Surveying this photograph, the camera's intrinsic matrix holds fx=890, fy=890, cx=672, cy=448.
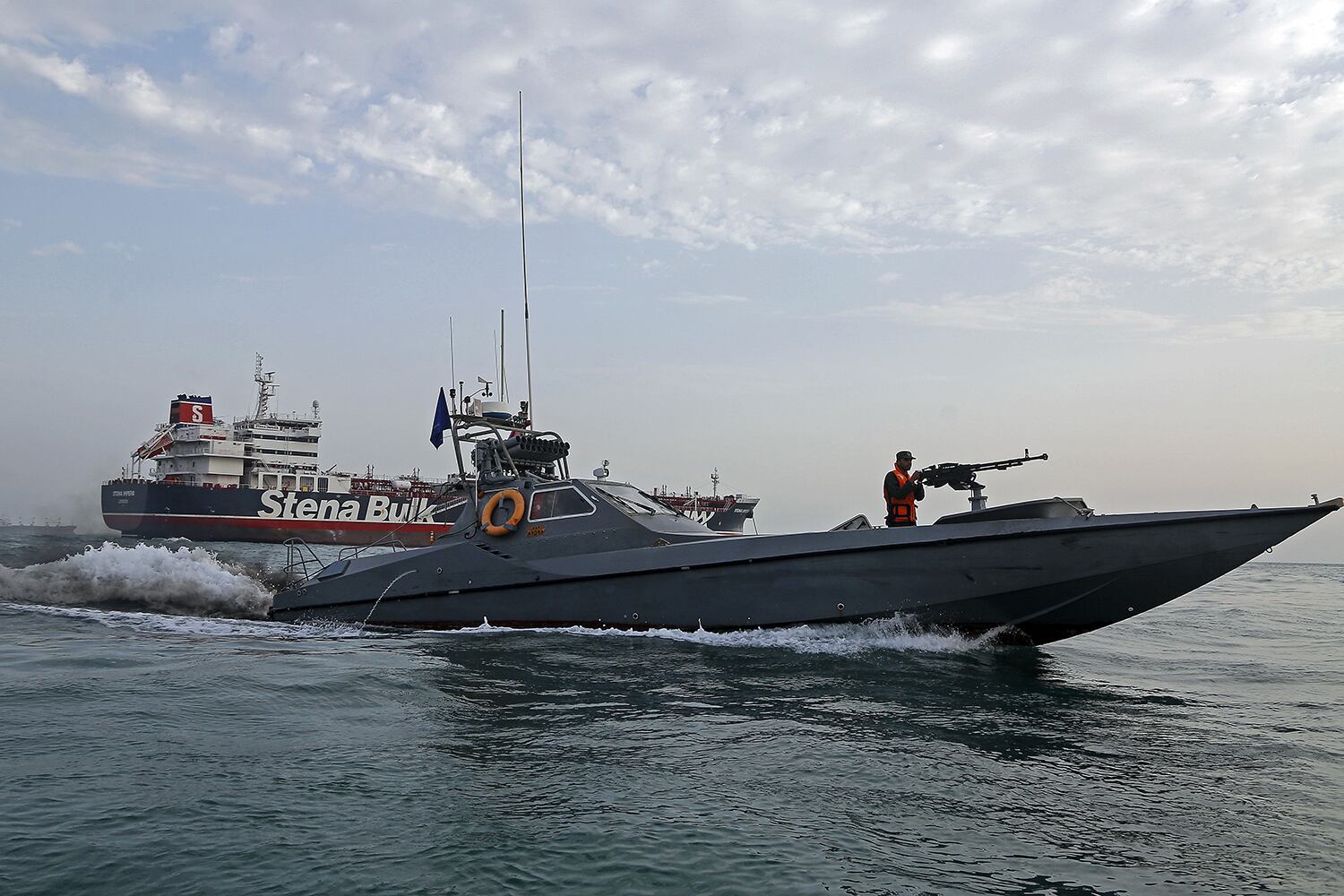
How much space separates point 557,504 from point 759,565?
2.85 metres

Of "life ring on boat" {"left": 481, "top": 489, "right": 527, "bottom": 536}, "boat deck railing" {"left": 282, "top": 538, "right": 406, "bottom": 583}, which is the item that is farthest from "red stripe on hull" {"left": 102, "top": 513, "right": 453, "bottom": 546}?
"life ring on boat" {"left": 481, "top": 489, "right": 527, "bottom": 536}

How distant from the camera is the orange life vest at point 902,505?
31.9 feet

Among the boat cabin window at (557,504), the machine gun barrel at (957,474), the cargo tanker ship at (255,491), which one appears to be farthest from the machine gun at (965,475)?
the cargo tanker ship at (255,491)

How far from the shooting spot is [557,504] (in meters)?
11.0

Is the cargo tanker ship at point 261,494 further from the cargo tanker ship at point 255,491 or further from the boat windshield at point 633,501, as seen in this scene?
the boat windshield at point 633,501

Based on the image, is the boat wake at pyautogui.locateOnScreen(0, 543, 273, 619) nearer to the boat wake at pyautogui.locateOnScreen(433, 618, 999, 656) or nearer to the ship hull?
the boat wake at pyautogui.locateOnScreen(433, 618, 999, 656)

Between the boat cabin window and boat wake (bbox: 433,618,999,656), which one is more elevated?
the boat cabin window

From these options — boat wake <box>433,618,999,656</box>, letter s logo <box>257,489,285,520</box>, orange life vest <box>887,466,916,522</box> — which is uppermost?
letter s logo <box>257,489,285,520</box>

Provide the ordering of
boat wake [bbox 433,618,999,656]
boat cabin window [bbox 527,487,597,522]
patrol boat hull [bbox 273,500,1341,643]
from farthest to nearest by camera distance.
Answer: boat cabin window [bbox 527,487,597,522] < boat wake [bbox 433,618,999,656] < patrol boat hull [bbox 273,500,1341,643]

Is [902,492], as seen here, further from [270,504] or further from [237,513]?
[237,513]

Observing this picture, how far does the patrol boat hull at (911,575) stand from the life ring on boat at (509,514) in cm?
20

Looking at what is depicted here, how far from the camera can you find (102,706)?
6.35 m

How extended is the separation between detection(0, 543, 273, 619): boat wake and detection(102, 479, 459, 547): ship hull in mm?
34112

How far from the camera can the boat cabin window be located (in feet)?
35.5
